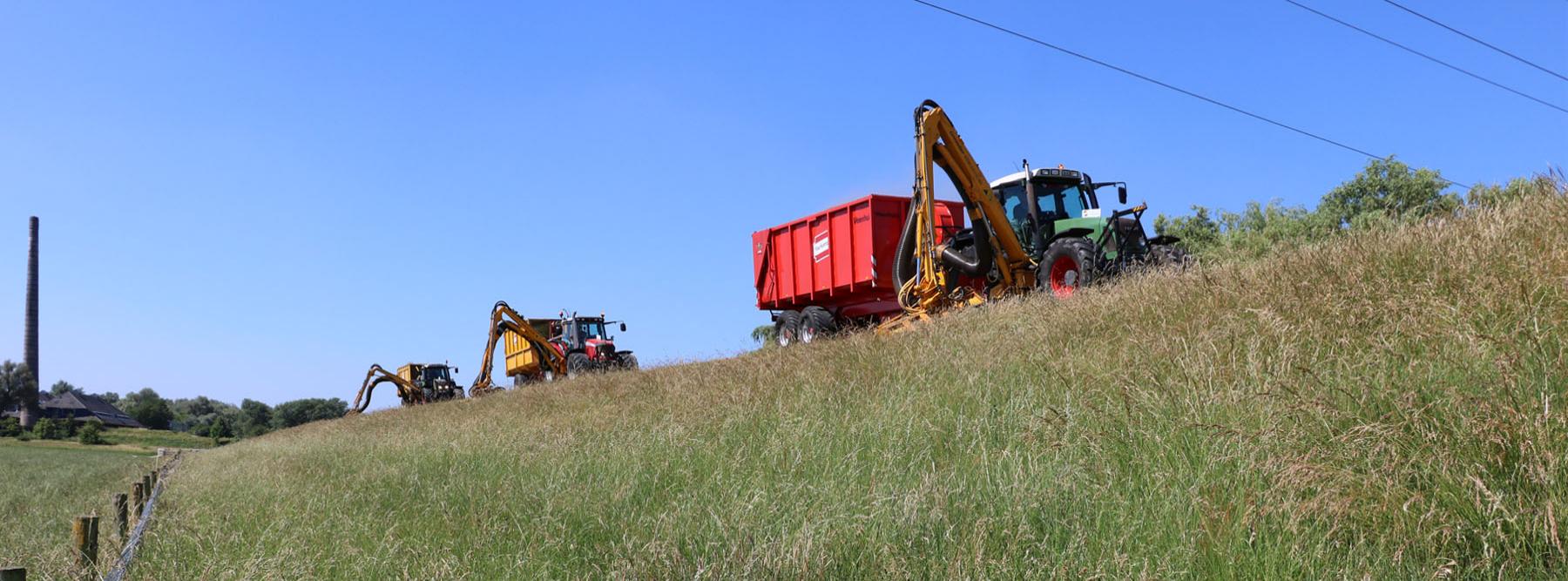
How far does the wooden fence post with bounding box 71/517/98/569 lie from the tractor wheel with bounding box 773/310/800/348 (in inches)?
556

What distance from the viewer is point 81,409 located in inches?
3701

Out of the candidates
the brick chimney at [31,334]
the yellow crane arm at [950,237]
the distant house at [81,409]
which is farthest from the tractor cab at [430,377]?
the distant house at [81,409]

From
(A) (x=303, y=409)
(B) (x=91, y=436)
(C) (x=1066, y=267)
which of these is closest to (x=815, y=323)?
(C) (x=1066, y=267)

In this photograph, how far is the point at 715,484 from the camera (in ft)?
16.3

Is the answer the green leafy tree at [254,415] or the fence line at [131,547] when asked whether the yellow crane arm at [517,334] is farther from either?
the green leafy tree at [254,415]

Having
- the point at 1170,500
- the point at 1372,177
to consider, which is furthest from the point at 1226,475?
the point at 1372,177

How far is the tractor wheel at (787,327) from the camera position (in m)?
18.8

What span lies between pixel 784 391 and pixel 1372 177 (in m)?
34.8

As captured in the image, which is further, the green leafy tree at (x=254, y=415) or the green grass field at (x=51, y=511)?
the green leafy tree at (x=254, y=415)

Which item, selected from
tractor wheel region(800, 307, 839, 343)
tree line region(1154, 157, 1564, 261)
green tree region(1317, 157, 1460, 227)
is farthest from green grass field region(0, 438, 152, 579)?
green tree region(1317, 157, 1460, 227)

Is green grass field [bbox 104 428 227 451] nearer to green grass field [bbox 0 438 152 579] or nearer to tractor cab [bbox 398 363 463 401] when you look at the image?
tractor cab [bbox 398 363 463 401]

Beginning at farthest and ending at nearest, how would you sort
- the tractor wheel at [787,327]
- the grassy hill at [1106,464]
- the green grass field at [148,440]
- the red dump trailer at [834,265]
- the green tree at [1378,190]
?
the green grass field at [148,440] < the green tree at [1378,190] < the tractor wheel at [787,327] < the red dump trailer at [834,265] < the grassy hill at [1106,464]

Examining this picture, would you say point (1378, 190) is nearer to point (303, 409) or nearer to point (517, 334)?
point (517, 334)

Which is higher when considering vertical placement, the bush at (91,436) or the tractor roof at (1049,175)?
the tractor roof at (1049,175)
